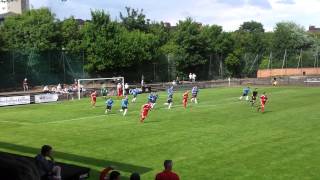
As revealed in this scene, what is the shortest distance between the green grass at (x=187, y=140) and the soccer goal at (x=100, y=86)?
18776mm

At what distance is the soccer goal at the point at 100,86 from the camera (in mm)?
60938

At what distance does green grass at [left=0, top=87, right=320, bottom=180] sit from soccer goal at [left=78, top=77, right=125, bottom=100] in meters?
18.8

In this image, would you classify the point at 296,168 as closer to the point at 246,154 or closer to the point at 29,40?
the point at 246,154

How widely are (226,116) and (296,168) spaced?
1764 centimetres

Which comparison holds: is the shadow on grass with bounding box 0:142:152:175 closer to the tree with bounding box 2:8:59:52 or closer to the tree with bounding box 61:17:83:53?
the tree with bounding box 2:8:59:52

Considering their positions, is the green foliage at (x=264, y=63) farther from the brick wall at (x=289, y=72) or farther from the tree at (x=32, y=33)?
the tree at (x=32, y=33)

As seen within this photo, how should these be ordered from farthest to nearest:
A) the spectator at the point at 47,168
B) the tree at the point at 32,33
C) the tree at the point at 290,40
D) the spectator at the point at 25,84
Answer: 1. the tree at the point at 290,40
2. the tree at the point at 32,33
3. the spectator at the point at 25,84
4. the spectator at the point at 47,168

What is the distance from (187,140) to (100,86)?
43.2 metres

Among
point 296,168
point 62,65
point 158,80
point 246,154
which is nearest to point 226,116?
point 246,154

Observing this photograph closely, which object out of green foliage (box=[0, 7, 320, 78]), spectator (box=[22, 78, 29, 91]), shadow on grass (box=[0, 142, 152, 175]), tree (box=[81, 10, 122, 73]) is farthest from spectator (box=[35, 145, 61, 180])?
tree (box=[81, 10, 122, 73])

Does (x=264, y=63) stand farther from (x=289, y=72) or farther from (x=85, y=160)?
(x=85, y=160)

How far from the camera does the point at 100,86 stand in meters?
66.7

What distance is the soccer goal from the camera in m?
60.9

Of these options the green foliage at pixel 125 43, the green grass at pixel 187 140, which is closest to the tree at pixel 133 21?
the green foliage at pixel 125 43
